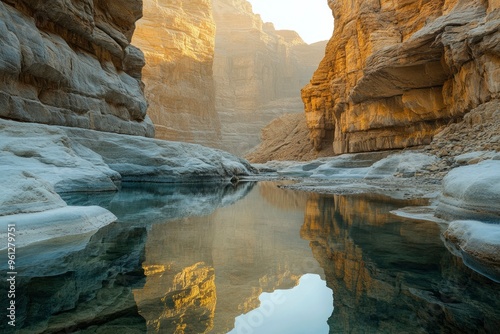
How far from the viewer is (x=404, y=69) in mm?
19328

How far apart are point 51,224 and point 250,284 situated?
254 centimetres

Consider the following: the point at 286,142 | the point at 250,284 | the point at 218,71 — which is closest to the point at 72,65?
the point at 250,284

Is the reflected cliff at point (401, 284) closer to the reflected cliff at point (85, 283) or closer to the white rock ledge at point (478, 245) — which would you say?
the white rock ledge at point (478, 245)

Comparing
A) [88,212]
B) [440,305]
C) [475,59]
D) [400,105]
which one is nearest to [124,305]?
[440,305]

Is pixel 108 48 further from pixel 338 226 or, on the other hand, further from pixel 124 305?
pixel 124 305

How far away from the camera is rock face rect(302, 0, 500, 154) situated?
15.8 meters

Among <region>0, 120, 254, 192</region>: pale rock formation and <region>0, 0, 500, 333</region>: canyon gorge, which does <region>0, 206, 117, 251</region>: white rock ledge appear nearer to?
<region>0, 0, 500, 333</region>: canyon gorge

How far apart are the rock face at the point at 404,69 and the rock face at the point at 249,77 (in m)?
37.3

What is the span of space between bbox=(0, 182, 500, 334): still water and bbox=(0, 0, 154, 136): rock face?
824 cm

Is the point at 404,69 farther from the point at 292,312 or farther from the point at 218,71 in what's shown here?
the point at 218,71

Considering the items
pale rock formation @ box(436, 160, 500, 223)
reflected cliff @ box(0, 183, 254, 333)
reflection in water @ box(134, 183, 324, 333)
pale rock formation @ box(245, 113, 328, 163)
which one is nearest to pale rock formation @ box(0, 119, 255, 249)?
reflected cliff @ box(0, 183, 254, 333)

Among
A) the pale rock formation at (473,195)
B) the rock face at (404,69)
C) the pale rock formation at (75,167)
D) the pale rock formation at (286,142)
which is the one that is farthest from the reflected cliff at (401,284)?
the pale rock formation at (286,142)

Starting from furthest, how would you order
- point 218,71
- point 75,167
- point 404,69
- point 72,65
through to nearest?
point 218,71, point 404,69, point 72,65, point 75,167

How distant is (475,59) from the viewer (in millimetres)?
15688
